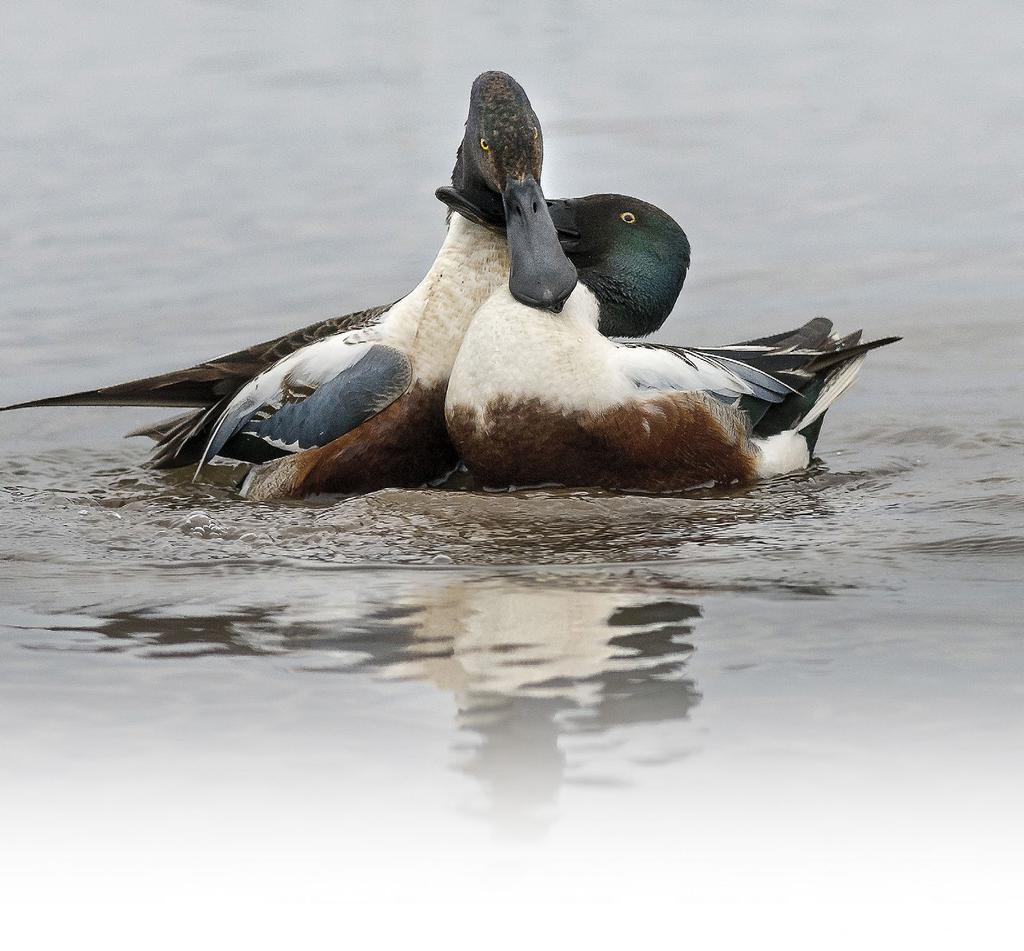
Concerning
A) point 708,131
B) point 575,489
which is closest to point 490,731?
point 575,489

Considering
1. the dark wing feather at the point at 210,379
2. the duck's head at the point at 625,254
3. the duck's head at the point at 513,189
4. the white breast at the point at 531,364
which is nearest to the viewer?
the white breast at the point at 531,364

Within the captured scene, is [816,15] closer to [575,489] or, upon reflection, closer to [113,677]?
[575,489]

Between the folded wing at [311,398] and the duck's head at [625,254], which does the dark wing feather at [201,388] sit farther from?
the duck's head at [625,254]

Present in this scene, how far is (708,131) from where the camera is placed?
12852 millimetres

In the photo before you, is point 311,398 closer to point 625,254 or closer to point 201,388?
point 201,388

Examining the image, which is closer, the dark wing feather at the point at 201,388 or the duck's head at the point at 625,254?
the dark wing feather at the point at 201,388

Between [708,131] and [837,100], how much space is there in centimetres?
142

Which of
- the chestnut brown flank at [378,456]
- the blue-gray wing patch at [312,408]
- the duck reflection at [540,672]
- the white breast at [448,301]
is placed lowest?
the duck reflection at [540,672]

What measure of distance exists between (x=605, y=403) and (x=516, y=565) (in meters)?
1.17

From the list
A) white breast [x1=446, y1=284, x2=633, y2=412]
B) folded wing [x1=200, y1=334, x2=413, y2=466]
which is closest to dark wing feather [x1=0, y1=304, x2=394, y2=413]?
folded wing [x1=200, y1=334, x2=413, y2=466]

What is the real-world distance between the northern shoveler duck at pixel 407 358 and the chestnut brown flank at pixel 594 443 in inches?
10.9

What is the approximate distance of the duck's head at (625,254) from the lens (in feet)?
24.0

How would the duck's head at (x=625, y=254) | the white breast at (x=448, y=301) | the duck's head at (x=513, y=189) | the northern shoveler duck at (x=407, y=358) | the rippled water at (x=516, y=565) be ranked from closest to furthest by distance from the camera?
the rippled water at (x=516, y=565) < the duck's head at (x=513, y=189) < the northern shoveler duck at (x=407, y=358) < the white breast at (x=448, y=301) < the duck's head at (x=625, y=254)

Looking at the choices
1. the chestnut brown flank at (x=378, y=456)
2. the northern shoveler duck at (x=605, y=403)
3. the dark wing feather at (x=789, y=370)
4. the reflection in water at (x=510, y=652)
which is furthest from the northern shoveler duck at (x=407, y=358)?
the reflection in water at (x=510, y=652)
